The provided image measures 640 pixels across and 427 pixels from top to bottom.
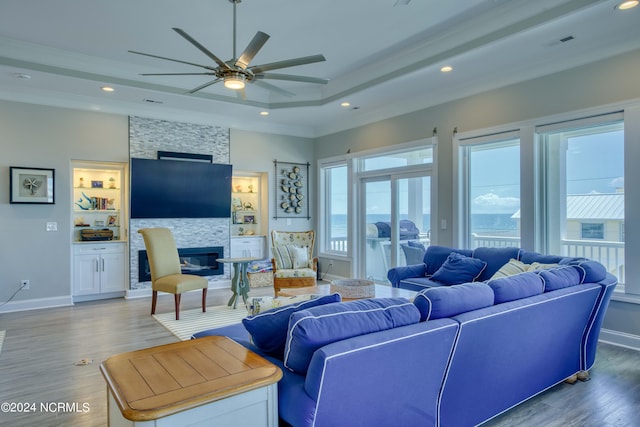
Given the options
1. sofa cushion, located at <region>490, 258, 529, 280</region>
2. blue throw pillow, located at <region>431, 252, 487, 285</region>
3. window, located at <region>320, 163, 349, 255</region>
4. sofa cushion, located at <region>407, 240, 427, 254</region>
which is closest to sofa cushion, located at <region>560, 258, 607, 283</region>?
sofa cushion, located at <region>490, 258, 529, 280</region>

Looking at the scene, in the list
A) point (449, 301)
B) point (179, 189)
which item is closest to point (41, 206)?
point (179, 189)

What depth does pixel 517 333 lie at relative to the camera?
7.65 ft

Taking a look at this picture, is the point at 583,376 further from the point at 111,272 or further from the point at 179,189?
the point at 111,272

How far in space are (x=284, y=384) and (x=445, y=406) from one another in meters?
0.96

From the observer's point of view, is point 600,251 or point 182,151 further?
point 182,151

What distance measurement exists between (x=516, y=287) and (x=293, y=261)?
4097 millimetres

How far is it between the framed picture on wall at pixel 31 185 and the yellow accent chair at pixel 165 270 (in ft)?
5.24

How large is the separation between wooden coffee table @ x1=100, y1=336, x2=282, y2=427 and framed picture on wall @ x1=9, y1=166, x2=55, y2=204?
15.6ft

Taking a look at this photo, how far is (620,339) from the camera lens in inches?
152

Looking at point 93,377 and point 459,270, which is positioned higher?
point 459,270

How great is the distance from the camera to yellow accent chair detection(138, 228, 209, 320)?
15.8 ft

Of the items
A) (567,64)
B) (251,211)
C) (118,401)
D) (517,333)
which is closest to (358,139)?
(251,211)

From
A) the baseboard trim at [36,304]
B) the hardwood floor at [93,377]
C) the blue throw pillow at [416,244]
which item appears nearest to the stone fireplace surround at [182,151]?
the baseboard trim at [36,304]

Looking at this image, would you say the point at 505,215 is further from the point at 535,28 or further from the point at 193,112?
the point at 193,112
